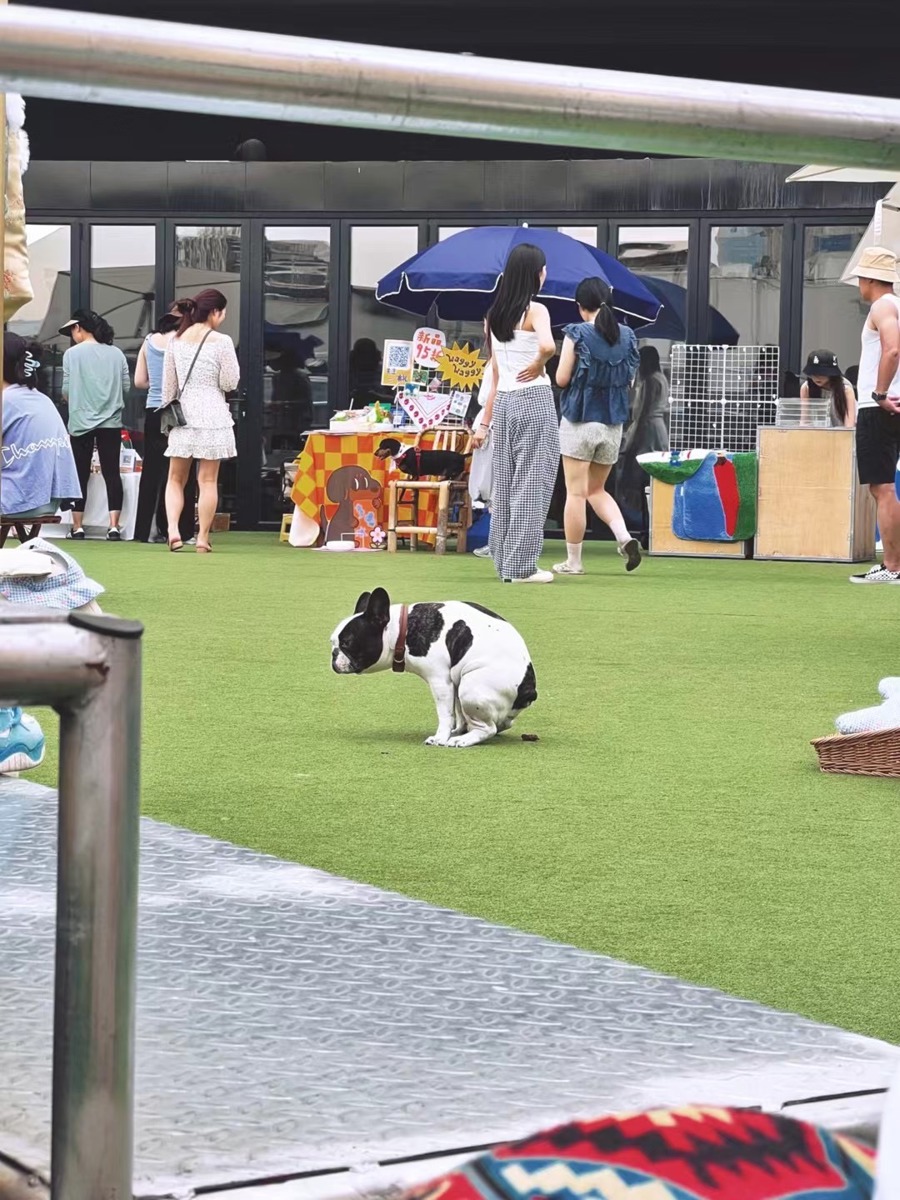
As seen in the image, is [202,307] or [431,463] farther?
[431,463]

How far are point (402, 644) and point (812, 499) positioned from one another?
9099 millimetres

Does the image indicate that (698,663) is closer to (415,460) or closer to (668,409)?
(415,460)

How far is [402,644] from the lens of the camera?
15.8 feet

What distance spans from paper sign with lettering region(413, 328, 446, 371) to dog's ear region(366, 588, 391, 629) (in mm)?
11308

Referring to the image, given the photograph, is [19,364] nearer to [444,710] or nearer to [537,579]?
[537,579]

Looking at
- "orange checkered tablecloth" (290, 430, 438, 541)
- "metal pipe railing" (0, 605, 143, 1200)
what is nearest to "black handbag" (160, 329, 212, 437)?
"orange checkered tablecloth" (290, 430, 438, 541)

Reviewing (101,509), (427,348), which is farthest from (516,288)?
(101,509)

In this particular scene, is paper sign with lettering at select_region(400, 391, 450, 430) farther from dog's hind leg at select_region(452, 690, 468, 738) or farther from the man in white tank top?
dog's hind leg at select_region(452, 690, 468, 738)

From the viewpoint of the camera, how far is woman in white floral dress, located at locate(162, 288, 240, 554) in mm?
12555

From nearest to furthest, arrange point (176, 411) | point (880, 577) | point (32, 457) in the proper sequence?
point (32, 457) → point (880, 577) → point (176, 411)

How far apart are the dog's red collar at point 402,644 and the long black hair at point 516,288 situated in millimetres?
5404

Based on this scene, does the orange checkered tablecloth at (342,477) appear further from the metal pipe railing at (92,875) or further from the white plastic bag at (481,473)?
the metal pipe railing at (92,875)

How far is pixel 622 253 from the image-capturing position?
16.5 meters

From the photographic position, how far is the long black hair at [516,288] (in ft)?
32.7
